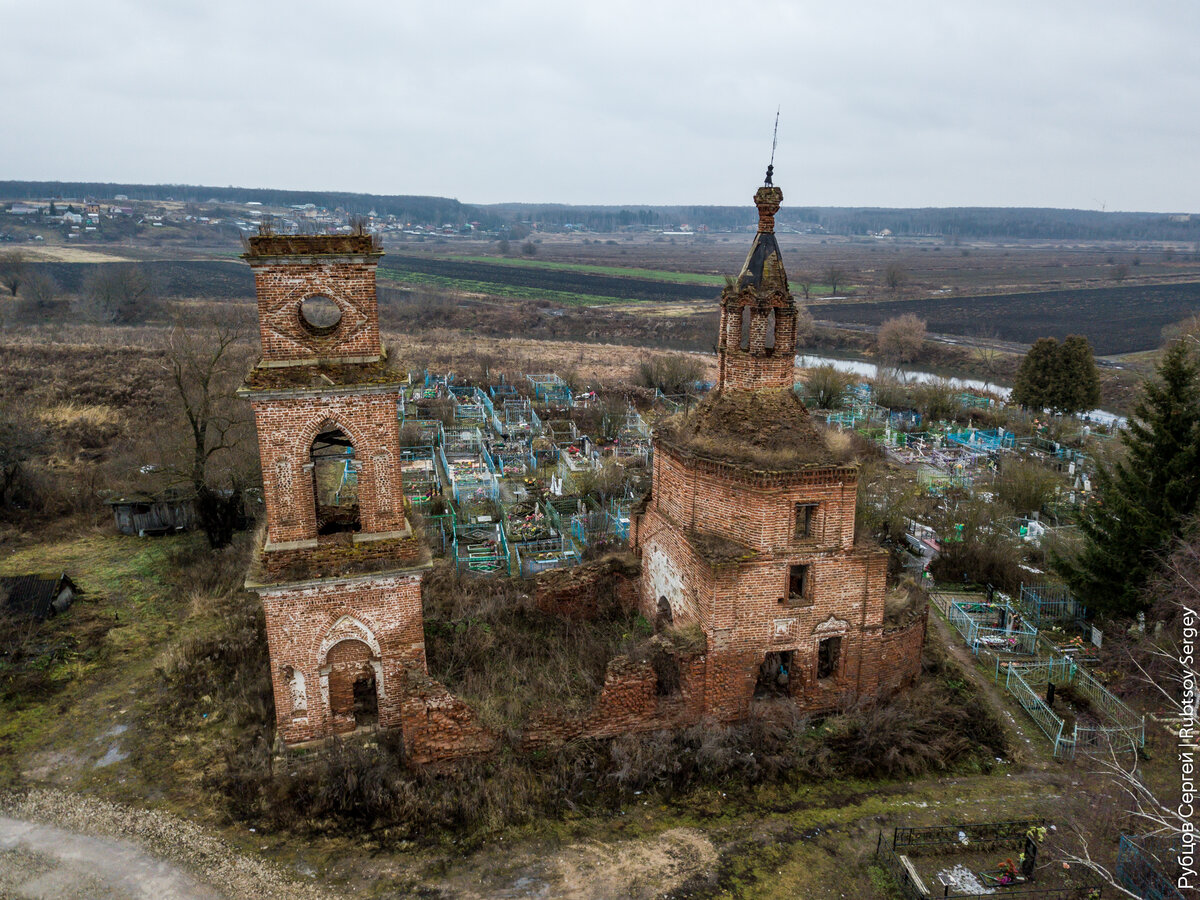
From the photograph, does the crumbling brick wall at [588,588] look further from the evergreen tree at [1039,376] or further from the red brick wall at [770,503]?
the evergreen tree at [1039,376]

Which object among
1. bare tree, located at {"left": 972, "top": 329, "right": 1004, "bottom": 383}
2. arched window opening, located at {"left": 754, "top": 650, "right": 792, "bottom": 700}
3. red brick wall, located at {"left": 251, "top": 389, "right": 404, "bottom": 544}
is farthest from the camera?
bare tree, located at {"left": 972, "top": 329, "right": 1004, "bottom": 383}

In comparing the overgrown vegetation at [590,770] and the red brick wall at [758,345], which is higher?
the red brick wall at [758,345]

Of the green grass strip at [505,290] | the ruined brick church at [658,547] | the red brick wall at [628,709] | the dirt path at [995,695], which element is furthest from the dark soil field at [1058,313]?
the red brick wall at [628,709]

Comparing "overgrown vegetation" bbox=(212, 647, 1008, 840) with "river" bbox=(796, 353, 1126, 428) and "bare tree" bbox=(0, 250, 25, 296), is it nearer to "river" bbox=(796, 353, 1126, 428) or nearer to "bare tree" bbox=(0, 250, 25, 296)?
"river" bbox=(796, 353, 1126, 428)

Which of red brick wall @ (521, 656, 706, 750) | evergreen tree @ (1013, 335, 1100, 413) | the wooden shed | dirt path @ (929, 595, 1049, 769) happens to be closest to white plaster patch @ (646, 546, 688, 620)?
red brick wall @ (521, 656, 706, 750)

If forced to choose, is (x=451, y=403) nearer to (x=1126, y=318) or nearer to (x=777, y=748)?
(x=777, y=748)
